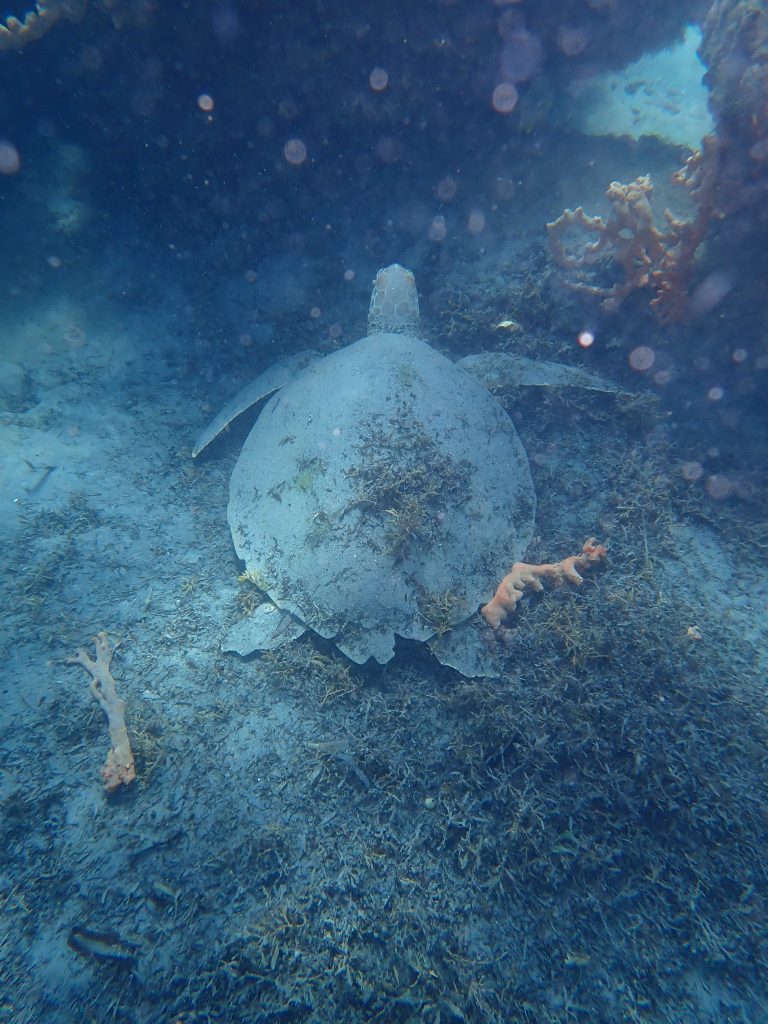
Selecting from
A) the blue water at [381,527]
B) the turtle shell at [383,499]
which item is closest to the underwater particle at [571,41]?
the blue water at [381,527]

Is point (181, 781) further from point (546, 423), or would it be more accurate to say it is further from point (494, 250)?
point (494, 250)

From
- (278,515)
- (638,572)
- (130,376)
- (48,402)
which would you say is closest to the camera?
(638,572)

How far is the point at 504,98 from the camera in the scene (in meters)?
6.27

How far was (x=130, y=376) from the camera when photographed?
6.18 m

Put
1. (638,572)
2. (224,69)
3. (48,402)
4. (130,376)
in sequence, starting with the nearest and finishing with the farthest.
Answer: (638,572)
(224,69)
(48,402)
(130,376)

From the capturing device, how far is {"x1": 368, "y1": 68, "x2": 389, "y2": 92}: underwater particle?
561cm

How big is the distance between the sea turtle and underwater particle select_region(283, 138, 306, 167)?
128 inches

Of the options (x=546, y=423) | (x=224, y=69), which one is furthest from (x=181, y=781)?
(x=224, y=69)

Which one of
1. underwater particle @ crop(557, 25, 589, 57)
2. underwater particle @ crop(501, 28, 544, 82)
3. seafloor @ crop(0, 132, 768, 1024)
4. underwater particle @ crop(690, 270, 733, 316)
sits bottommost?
seafloor @ crop(0, 132, 768, 1024)

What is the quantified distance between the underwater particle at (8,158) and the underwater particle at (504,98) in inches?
258

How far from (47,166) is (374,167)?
4522 mm

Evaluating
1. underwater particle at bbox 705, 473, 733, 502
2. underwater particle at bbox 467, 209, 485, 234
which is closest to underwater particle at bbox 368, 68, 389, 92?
underwater particle at bbox 467, 209, 485, 234

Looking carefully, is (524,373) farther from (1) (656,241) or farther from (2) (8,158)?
(2) (8,158)

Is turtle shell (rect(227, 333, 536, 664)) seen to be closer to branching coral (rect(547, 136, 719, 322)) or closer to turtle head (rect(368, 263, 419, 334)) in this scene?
turtle head (rect(368, 263, 419, 334))
